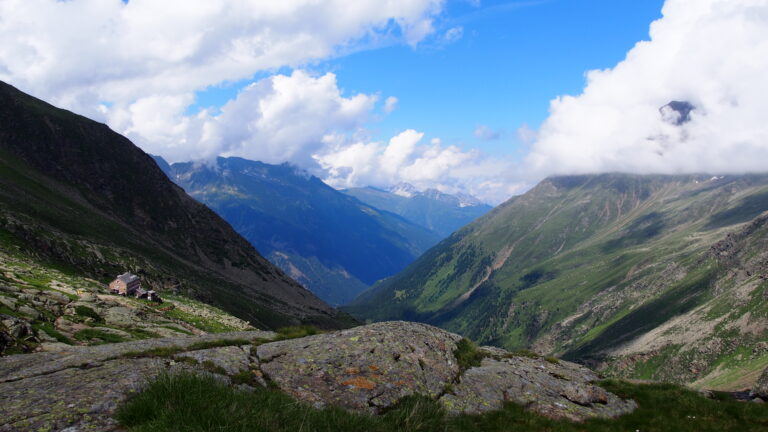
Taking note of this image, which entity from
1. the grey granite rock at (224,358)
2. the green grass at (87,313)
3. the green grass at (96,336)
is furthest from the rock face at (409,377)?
the green grass at (87,313)

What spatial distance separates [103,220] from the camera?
451 ft

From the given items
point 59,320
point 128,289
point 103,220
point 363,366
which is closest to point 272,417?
point 363,366

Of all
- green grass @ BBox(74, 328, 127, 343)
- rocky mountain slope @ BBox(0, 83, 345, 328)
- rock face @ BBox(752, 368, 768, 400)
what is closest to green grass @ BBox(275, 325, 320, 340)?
green grass @ BBox(74, 328, 127, 343)

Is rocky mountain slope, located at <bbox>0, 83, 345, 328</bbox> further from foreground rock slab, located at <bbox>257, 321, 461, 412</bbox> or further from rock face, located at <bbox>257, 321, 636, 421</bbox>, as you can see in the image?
rock face, located at <bbox>257, 321, 636, 421</bbox>

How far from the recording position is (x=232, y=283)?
16275 cm

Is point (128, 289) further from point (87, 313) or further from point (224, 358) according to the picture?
point (224, 358)

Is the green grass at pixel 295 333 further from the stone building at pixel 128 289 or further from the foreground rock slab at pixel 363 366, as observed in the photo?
the stone building at pixel 128 289

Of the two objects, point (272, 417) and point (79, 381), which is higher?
point (79, 381)

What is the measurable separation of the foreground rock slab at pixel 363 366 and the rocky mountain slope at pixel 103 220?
239ft

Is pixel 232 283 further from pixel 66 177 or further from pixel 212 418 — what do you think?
pixel 212 418

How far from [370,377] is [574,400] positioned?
9594 millimetres

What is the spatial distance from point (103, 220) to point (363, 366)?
155466mm

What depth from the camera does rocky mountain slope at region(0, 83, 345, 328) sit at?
85.6 meters

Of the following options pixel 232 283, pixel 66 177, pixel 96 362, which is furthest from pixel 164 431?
pixel 66 177
